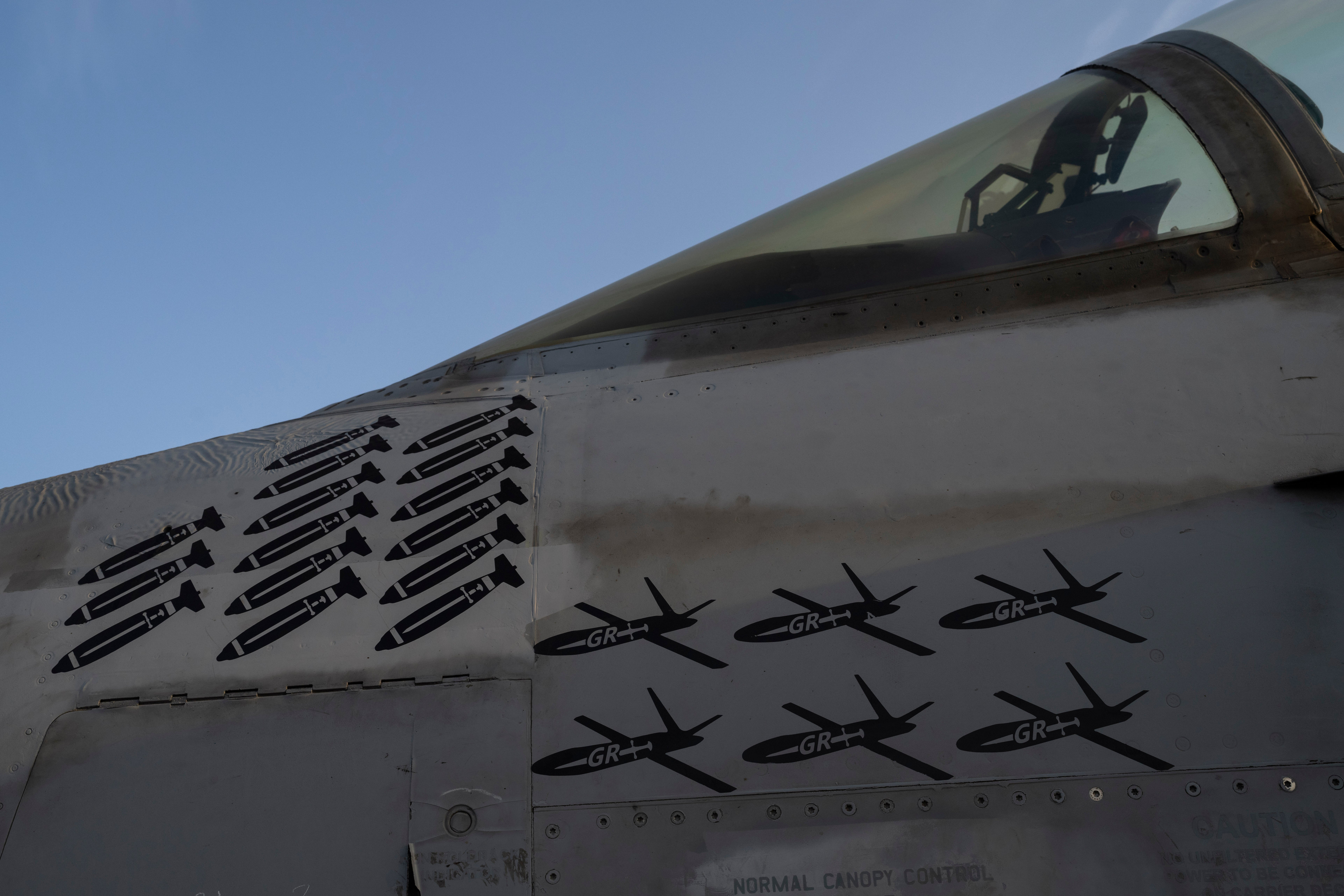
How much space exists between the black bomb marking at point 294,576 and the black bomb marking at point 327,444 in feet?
1.77

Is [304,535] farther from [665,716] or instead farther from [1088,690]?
[1088,690]

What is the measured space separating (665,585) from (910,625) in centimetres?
76

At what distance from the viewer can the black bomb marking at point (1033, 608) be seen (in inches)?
102

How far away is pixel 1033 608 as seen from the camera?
2613 millimetres

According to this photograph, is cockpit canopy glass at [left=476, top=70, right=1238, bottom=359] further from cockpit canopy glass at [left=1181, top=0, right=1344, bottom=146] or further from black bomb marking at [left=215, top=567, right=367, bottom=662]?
black bomb marking at [left=215, top=567, right=367, bottom=662]

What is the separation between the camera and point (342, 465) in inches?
128

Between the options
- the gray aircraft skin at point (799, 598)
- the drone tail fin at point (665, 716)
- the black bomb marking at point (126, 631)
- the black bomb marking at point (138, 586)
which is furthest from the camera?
the black bomb marking at point (138, 586)

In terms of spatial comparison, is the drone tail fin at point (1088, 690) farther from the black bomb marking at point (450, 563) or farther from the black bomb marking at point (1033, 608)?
the black bomb marking at point (450, 563)

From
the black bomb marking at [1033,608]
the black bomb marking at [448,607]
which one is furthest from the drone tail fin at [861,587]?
the black bomb marking at [448,607]

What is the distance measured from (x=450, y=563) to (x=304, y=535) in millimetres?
573

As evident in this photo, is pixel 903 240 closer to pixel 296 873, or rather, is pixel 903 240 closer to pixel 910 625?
pixel 910 625

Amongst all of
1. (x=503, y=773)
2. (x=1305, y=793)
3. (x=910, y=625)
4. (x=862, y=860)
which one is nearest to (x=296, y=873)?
(x=503, y=773)

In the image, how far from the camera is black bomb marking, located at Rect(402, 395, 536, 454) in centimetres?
327

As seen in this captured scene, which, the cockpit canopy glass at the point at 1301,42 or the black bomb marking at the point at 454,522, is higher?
the cockpit canopy glass at the point at 1301,42
